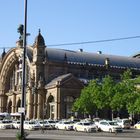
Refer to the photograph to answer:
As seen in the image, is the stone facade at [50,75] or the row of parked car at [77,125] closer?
the row of parked car at [77,125]

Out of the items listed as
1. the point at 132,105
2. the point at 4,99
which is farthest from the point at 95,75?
the point at 132,105

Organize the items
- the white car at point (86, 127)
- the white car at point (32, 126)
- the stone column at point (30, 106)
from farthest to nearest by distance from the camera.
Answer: the stone column at point (30, 106), the white car at point (32, 126), the white car at point (86, 127)

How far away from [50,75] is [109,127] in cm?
4703

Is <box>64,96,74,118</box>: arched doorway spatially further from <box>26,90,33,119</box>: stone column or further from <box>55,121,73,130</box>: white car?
<box>55,121,73,130</box>: white car

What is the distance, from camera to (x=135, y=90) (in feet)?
274

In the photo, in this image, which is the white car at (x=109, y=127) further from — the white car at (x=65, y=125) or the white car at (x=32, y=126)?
the white car at (x=32, y=126)

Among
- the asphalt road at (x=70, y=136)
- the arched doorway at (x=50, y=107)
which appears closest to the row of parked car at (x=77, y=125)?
the asphalt road at (x=70, y=136)

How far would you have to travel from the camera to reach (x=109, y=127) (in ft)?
194

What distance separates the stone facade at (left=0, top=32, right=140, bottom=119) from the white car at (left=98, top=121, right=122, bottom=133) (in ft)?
107

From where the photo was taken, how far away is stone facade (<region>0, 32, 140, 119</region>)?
3770 inches

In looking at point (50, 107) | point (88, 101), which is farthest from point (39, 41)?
point (88, 101)

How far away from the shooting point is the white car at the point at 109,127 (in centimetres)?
5751

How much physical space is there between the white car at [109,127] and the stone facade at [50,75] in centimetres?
3258

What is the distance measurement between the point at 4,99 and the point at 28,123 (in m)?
50.5
